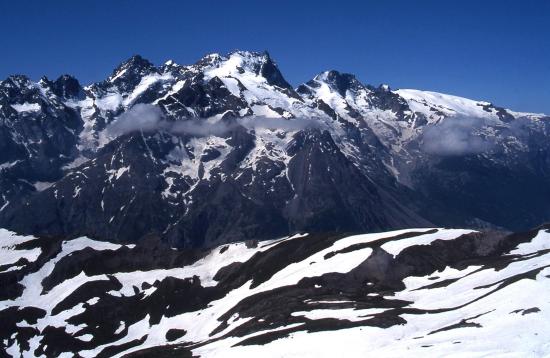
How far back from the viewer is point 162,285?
182 metres

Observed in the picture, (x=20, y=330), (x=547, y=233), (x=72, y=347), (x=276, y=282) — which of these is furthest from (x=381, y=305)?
(x=20, y=330)

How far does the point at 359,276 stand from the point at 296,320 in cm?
3429

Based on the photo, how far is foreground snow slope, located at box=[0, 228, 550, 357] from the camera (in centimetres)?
8650

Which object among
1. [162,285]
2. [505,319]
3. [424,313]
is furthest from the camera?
[162,285]

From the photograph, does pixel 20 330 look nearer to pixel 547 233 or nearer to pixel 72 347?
pixel 72 347

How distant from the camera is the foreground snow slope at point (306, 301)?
8650cm

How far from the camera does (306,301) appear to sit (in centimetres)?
12744

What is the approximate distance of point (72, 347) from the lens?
15650cm

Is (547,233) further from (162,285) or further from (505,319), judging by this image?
(162,285)

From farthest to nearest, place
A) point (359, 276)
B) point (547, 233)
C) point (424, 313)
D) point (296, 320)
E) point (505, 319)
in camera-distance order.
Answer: point (547, 233), point (359, 276), point (296, 320), point (424, 313), point (505, 319)

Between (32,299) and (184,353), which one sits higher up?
(32,299)

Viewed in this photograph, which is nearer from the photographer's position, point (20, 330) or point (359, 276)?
point (359, 276)

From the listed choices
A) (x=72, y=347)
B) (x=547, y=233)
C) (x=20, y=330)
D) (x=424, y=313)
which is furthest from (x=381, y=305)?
(x=20, y=330)

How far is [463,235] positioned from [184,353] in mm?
71112
